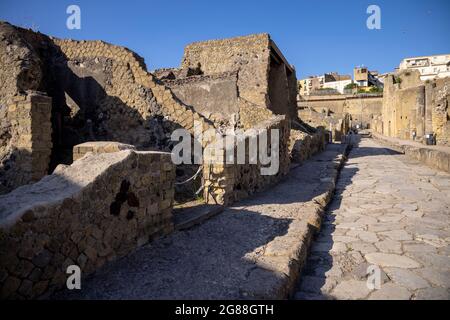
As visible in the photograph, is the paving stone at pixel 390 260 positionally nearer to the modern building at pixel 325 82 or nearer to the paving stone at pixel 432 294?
the paving stone at pixel 432 294

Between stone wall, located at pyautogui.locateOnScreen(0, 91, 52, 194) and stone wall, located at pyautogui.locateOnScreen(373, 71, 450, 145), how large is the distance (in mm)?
17878

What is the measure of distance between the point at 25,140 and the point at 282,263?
5615mm

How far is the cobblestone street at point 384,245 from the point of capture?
2778 millimetres

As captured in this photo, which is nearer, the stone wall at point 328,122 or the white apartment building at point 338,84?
the stone wall at point 328,122

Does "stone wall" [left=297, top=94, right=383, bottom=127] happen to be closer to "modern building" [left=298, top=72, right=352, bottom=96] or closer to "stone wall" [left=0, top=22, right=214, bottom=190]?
"modern building" [left=298, top=72, right=352, bottom=96]

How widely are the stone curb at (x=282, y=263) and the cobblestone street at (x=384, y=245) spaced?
0.17 m

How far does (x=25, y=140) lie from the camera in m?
6.20

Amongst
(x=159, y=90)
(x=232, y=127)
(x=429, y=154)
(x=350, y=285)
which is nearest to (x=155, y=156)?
(x=350, y=285)

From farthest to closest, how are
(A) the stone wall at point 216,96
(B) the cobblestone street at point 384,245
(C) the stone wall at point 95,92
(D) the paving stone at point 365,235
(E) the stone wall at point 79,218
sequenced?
(A) the stone wall at point 216,96
(C) the stone wall at point 95,92
(D) the paving stone at point 365,235
(B) the cobblestone street at point 384,245
(E) the stone wall at point 79,218

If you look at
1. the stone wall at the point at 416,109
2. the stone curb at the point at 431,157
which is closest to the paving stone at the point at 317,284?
the stone curb at the point at 431,157

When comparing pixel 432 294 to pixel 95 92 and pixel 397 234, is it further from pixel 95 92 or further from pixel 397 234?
pixel 95 92

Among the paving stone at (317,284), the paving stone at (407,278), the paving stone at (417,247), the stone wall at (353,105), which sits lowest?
the paving stone at (317,284)

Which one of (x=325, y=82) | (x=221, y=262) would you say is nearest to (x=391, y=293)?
(x=221, y=262)

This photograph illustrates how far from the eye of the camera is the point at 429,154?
35.0ft
